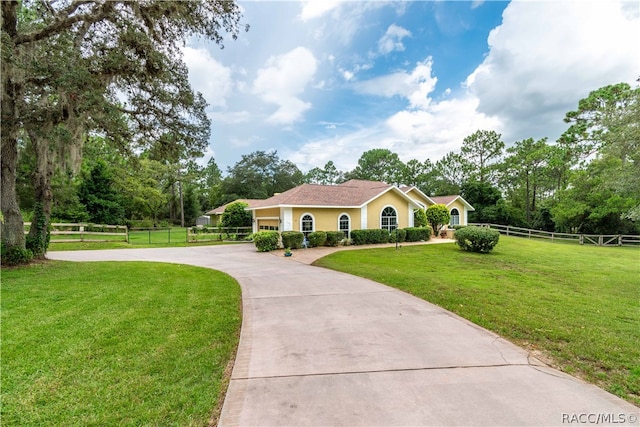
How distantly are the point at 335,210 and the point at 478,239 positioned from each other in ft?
26.5

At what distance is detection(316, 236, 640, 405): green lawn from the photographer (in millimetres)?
3449

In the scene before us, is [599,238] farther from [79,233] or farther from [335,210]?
[79,233]

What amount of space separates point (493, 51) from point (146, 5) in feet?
41.9

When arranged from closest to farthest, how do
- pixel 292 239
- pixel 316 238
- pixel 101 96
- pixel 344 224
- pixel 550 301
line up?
pixel 550 301, pixel 101 96, pixel 292 239, pixel 316 238, pixel 344 224

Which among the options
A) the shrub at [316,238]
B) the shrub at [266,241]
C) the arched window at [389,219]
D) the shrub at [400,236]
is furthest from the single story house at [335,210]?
the shrub at [266,241]

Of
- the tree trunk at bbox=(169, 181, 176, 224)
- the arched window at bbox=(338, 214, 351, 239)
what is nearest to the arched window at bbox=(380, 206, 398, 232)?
the arched window at bbox=(338, 214, 351, 239)

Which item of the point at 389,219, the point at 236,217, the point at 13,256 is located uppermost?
the point at 236,217

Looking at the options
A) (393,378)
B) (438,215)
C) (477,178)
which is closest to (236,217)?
(438,215)

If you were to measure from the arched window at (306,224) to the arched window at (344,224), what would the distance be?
1974mm

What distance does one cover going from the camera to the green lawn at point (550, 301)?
345 cm

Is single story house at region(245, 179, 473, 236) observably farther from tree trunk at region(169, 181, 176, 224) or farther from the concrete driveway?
tree trunk at region(169, 181, 176, 224)

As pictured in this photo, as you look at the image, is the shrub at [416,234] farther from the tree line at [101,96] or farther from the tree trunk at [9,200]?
the tree trunk at [9,200]

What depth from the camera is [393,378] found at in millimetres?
2992

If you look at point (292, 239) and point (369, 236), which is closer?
point (292, 239)
